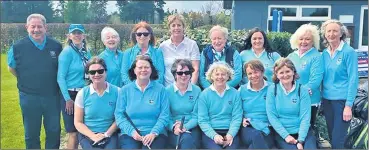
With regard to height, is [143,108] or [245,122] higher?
[143,108]

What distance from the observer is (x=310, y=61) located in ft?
13.5

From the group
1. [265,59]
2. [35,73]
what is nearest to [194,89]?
[265,59]

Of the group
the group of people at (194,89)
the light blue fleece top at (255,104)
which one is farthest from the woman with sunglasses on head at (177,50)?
the light blue fleece top at (255,104)

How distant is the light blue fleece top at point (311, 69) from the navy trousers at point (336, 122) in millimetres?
165

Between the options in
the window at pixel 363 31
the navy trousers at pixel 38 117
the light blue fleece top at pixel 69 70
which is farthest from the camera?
the window at pixel 363 31

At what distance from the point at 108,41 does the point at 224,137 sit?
151cm

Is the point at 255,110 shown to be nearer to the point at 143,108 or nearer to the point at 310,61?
the point at 310,61

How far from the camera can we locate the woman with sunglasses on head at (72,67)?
428 centimetres

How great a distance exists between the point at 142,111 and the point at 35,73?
4.14 feet

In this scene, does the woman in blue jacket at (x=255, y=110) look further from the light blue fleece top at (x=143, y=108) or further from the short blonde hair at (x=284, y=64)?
the light blue fleece top at (x=143, y=108)

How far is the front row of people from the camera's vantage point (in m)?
3.91

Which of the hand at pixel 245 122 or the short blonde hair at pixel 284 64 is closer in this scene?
the short blonde hair at pixel 284 64

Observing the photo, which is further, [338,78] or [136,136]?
[338,78]

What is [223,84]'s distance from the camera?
13.1ft
